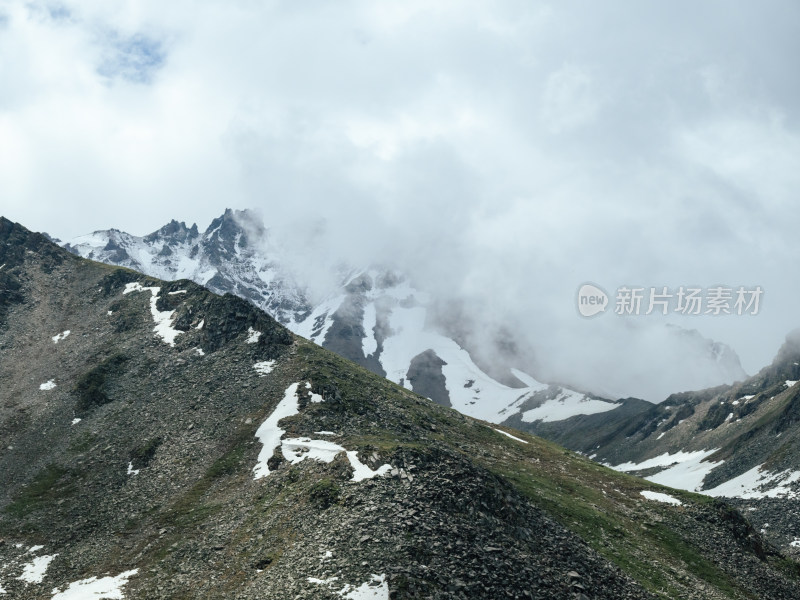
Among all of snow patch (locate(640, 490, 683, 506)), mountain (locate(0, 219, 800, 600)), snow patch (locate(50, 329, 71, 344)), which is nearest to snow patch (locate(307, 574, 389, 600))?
mountain (locate(0, 219, 800, 600))

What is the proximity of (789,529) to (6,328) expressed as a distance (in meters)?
154

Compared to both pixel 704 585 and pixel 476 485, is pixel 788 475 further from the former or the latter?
pixel 476 485

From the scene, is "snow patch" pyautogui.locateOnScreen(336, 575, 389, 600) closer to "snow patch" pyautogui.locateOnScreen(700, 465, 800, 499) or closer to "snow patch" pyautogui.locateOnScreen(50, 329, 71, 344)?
"snow patch" pyautogui.locateOnScreen(50, 329, 71, 344)

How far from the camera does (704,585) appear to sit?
67.1 metres

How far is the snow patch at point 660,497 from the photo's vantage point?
90.9 metres

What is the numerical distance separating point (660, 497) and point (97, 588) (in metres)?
73.1

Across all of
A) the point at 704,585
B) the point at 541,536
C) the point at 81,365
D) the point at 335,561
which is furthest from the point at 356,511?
the point at 81,365

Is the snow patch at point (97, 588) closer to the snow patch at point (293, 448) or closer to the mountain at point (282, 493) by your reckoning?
the mountain at point (282, 493)

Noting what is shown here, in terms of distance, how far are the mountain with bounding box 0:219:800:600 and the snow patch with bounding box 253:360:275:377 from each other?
1.32ft

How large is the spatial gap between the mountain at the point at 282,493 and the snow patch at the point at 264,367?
0.40 meters

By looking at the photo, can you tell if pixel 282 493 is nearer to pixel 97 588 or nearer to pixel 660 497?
pixel 97 588

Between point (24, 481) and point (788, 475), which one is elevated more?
point (24, 481)

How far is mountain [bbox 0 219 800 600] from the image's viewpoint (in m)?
51.5

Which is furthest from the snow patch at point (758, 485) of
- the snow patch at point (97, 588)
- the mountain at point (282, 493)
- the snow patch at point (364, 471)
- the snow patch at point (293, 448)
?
the snow patch at point (97, 588)
